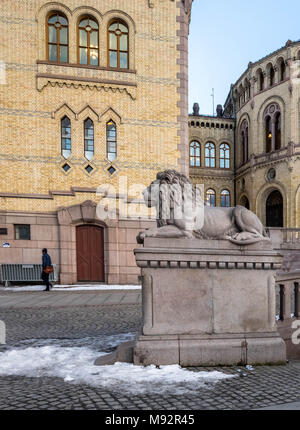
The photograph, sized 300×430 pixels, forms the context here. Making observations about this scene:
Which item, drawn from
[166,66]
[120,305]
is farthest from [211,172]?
[120,305]

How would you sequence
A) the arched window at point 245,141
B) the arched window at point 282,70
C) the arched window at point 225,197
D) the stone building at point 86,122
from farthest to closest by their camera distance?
the arched window at point 225,197
the arched window at point 245,141
the arched window at point 282,70
the stone building at point 86,122

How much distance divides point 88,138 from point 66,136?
1.01 meters

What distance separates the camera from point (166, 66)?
15875 millimetres

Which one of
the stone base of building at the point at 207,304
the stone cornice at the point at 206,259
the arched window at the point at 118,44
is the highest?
the arched window at the point at 118,44

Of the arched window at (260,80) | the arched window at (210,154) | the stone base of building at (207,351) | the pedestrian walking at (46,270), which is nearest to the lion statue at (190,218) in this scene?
the stone base of building at (207,351)

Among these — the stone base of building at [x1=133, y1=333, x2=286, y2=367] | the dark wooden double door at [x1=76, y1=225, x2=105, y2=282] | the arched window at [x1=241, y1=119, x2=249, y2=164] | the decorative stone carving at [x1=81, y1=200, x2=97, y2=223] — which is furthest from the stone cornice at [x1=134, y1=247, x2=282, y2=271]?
the arched window at [x1=241, y1=119, x2=249, y2=164]

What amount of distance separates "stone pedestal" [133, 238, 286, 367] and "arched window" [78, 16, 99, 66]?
1366 cm

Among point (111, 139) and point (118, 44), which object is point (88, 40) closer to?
point (118, 44)

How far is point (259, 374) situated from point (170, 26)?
16295 mm

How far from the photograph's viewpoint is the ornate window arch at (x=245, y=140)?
34.8 meters

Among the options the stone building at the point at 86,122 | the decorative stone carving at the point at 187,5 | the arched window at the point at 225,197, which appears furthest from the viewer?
the arched window at the point at 225,197

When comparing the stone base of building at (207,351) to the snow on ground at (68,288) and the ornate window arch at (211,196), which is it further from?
the ornate window arch at (211,196)

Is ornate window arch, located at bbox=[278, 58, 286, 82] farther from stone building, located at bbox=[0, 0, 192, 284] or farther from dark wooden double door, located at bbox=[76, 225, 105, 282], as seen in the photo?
dark wooden double door, located at bbox=[76, 225, 105, 282]

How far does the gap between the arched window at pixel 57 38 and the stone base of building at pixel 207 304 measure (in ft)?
45.2
